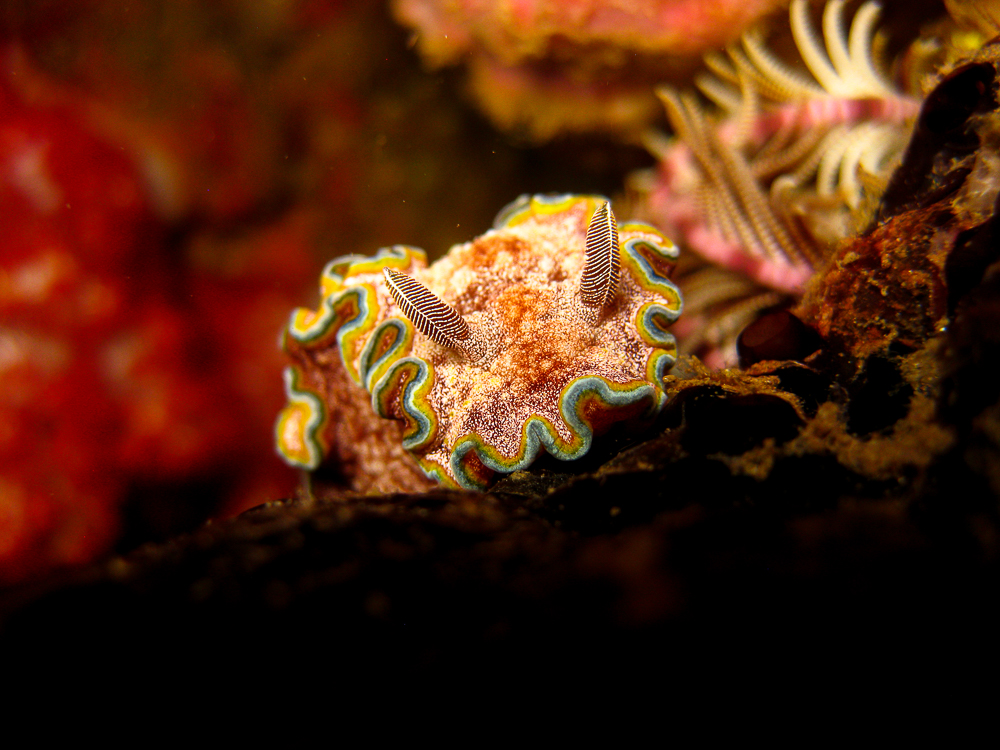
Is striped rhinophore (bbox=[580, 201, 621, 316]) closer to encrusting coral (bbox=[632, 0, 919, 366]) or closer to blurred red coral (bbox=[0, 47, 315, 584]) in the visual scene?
encrusting coral (bbox=[632, 0, 919, 366])

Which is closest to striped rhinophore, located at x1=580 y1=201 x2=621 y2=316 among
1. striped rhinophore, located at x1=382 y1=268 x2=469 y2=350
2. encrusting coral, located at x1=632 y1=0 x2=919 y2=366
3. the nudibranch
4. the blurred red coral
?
the nudibranch

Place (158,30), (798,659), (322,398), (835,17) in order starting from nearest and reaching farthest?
(798,659) < (322,398) < (835,17) < (158,30)

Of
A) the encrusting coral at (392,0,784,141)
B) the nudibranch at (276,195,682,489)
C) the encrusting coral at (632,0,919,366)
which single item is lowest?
the nudibranch at (276,195,682,489)

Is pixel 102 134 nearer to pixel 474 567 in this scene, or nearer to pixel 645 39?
pixel 645 39

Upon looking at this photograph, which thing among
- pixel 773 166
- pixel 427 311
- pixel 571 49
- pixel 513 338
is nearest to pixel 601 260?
pixel 513 338

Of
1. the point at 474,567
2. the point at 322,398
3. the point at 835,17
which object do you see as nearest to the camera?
the point at 474,567

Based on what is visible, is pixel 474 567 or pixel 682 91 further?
pixel 682 91

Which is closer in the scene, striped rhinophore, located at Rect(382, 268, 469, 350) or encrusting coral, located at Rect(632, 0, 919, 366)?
striped rhinophore, located at Rect(382, 268, 469, 350)

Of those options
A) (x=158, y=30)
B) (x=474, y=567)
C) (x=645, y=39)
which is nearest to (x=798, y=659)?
(x=474, y=567)

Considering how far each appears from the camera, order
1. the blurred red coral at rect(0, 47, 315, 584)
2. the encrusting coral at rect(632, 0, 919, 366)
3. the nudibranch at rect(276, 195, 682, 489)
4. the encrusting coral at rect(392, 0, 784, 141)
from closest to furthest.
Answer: the nudibranch at rect(276, 195, 682, 489) → the encrusting coral at rect(632, 0, 919, 366) → the encrusting coral at rect(392, 0, 784, 141) → the blurred red coral at rect(0, 47, 315, 584)
